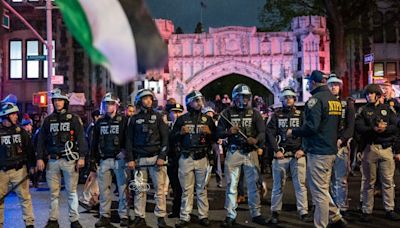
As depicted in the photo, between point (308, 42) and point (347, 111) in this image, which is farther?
point (308, 42)

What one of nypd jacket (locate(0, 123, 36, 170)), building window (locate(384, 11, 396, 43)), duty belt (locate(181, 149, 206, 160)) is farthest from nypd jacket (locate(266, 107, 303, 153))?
building window (locate(384, 11, 396, 43))

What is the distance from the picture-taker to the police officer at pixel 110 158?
920 centimetres

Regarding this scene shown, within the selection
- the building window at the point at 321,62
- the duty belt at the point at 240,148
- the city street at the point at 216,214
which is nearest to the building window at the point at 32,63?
the building window at the point at 321,62

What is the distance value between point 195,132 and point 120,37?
21.1 ft

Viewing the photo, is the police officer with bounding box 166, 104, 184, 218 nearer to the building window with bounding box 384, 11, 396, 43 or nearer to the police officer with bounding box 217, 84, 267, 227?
the police officer with bounding box 217, 84, 267, 227

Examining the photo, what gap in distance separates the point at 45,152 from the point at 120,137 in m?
1.24

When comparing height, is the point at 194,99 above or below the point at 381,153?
above

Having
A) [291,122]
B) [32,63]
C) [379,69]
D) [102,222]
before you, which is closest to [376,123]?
[291,122]

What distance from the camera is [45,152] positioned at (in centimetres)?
894

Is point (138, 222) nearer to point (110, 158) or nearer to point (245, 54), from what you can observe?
point (110, 158)

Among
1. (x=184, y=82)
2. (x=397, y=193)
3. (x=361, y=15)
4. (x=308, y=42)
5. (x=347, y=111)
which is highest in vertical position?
(x=361, y=15)

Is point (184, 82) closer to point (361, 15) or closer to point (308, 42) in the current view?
point (308, 42)

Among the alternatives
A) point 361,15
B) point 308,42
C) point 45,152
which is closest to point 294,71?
point 308,42

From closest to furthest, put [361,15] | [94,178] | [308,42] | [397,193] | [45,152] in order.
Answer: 1. [45,152]
2. [94,178]
3. [397,193]
4. [308,42]
5. [361,15]
